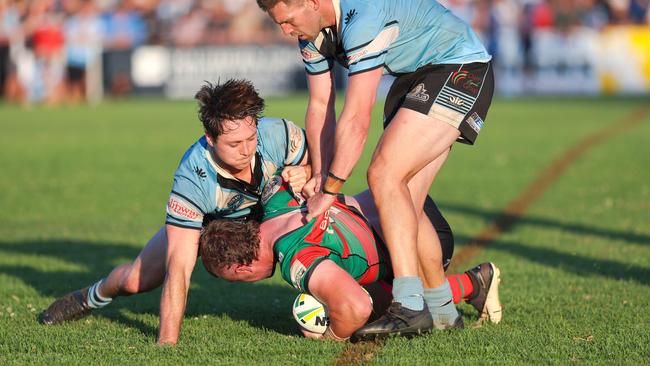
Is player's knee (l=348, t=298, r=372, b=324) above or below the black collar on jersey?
below

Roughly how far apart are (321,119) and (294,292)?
1686 millimetres

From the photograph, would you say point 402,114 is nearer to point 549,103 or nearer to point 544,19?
point 549,103

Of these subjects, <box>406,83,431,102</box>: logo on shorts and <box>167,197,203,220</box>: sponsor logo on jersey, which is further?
<box>406,83,431,102</box>: logo on shorts

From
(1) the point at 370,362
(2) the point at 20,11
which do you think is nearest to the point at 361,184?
(1) the point at 370,362

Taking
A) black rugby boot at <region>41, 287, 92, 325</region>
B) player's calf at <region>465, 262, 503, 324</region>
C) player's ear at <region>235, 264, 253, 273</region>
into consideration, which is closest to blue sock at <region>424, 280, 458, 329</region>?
player's calf at <region>465, 262, 503, 324</region>

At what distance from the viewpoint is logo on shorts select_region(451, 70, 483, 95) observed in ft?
18.8

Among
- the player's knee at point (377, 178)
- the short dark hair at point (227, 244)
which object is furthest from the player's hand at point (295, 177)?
the player's knee at point (377, 178)

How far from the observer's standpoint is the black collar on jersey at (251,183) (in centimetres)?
574

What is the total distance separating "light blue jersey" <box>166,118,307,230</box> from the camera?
5586 mm

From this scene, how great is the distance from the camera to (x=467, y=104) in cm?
573

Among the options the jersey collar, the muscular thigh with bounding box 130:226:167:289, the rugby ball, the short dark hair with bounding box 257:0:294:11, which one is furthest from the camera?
the muscular thigh with bounding box 130:226:167:289

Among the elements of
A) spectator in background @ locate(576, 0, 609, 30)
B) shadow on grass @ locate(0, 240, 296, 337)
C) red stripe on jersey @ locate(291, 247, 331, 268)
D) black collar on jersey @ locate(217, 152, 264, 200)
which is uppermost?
black collar on jersey @ locate(217, 152, 264, 200)

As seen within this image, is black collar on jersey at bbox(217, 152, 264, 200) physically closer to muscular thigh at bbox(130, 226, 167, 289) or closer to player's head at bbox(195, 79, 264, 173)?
player's head at bbox(195, 79, 264, 173)

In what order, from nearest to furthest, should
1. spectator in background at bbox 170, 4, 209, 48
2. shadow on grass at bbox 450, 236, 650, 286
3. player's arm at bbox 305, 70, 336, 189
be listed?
player's arm at bbox 305, 70, 336, 189 < shadow on grass at bbox 450, 236, 650, 286 < spectator in background at bbox 170, 4, 209, 48
